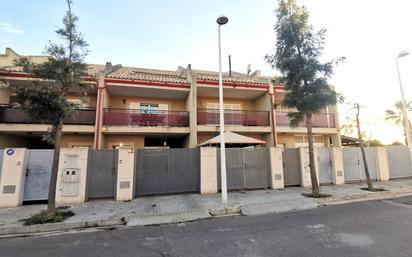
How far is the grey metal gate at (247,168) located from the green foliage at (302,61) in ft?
10.7

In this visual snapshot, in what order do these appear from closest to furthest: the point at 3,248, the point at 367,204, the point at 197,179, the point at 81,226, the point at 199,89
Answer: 1. the point at 3,248
2. the point at 81,226
3. the point at 367,204
4. the point at 197,179
5. the point at 199,89

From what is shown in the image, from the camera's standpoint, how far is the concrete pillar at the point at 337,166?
42.2 feet

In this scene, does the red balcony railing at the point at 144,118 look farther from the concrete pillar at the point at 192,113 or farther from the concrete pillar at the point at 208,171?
the concrete pillar at the point at 208,171

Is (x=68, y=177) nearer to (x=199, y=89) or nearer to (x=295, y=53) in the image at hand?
(x=199, y=89)

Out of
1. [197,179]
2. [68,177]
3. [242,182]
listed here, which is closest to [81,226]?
[68,177]

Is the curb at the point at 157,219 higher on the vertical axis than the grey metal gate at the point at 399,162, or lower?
lower

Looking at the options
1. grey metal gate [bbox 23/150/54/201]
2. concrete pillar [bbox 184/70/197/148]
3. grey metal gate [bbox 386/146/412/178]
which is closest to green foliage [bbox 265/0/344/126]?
concrete pillar [bbox 184/70/197/148]

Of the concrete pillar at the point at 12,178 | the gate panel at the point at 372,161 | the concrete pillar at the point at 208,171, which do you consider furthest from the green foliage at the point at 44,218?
the gate panel at the point at 372,161

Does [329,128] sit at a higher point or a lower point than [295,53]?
lower

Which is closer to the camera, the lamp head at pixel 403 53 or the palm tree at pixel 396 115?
the lamp head at pixel 403 53

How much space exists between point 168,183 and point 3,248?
6.23 metres

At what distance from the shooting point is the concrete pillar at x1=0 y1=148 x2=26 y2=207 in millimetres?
8742

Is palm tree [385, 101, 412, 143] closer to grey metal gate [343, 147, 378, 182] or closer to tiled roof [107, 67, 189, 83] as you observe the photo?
grey metal gate [343, 147, 378, 182]

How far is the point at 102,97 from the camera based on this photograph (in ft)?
44.6
